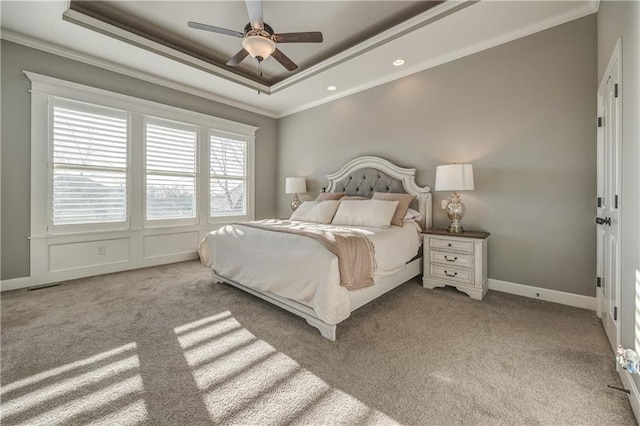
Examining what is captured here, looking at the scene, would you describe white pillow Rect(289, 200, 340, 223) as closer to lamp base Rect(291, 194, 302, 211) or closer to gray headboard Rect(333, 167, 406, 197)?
gray headboard Rect(333, 167, 406, 197)

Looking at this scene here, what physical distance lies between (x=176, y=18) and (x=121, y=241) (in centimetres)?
301

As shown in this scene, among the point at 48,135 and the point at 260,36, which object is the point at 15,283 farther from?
the point at 260,36

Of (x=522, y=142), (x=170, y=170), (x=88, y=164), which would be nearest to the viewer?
(x=522, y=142)

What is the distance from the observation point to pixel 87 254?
3549 mm

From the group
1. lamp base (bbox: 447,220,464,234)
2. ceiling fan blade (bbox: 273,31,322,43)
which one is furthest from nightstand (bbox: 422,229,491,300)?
ceiling fan blade (bbox: 273,31,322,43)

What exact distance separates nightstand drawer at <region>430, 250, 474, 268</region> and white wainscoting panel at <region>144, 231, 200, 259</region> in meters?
3.81

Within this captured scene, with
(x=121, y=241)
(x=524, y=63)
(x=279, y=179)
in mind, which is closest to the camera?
(x=524, y=63)

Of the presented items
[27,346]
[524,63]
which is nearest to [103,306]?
[27,346]

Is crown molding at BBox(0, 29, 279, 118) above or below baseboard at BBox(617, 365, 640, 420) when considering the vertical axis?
above

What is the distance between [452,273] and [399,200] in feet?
3.48

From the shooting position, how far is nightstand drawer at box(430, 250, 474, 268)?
2844 millimetres

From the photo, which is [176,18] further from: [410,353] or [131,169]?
[410,353]

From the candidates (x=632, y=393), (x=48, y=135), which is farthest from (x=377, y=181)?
(x=48, y=135)

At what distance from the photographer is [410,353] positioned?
72.6 inches
